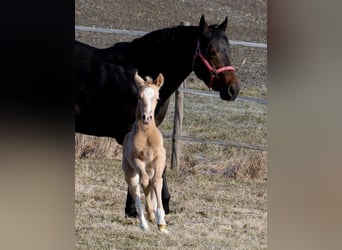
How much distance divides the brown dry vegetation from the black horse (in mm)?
68

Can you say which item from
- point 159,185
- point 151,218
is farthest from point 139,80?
point 151,218

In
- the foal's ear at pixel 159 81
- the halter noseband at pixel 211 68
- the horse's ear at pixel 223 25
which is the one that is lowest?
the foal's ear at pixel 159 81

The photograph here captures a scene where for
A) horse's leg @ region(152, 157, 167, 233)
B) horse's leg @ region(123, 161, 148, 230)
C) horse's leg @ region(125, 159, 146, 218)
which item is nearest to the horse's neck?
horse's leg @ region(152, 157, 167, 233)

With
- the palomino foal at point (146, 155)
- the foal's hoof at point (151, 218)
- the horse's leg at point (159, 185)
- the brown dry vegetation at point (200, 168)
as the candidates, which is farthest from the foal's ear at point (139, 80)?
the foal's hoof at point (151, 218)

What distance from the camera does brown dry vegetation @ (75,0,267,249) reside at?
5.57m

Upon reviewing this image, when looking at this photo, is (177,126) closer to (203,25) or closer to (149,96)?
(149,96)

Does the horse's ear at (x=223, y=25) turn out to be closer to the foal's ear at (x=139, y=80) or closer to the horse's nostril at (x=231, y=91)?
the horse's nostril at (x=231, y=91)

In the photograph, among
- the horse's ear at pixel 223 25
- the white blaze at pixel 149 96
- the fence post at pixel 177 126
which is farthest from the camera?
the fence post at pixel 177 126

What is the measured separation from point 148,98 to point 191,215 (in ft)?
3.27

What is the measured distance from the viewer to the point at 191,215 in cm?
574

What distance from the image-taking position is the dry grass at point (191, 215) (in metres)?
5.68

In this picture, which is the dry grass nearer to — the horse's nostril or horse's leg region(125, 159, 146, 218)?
horse's leg region(125, 159, 146, 218)
